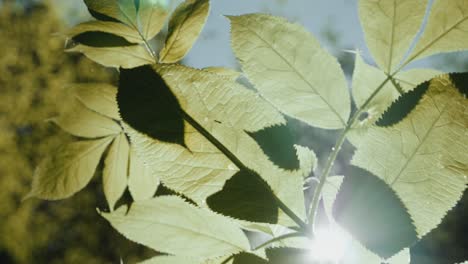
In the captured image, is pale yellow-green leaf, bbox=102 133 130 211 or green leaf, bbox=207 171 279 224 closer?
green leaf, bbox=207 171 279 224

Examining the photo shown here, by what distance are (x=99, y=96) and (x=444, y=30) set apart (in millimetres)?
806

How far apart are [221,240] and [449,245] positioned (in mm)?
13159

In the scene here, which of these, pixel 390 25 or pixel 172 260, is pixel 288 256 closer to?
pixel 172 260

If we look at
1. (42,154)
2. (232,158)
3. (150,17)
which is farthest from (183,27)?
(42,154)

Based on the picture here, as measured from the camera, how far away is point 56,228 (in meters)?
12.1

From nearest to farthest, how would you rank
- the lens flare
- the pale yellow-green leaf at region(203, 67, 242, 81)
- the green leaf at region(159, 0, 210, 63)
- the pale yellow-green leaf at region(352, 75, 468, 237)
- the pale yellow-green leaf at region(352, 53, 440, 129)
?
the pale yellow-green leaf at region(352, 75, 468, 237)
the lens flare
the pale yellow-green leaf at region(352, 53, 440, 129)
the green leaf at region(159, 0, 210, 63)
the pale yellow-green leaf at region(203, 67, 242, 81)

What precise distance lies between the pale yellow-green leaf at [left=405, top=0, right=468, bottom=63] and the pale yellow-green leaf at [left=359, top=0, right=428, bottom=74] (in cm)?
2

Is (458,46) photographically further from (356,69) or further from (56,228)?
(56,228)

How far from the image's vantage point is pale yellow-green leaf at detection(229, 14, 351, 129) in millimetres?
551

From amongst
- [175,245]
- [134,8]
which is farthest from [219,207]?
[134,8]

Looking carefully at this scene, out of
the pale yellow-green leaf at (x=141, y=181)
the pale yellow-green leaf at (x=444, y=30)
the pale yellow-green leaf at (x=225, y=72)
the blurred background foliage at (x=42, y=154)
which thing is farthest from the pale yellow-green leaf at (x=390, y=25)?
the blurred background foliage at (x=42, y=154)

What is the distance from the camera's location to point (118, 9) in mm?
796

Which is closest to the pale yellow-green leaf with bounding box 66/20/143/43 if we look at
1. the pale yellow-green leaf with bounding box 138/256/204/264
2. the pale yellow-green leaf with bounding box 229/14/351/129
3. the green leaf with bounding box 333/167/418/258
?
the pale yellow-green leaf with bounding box 229/14/351/129

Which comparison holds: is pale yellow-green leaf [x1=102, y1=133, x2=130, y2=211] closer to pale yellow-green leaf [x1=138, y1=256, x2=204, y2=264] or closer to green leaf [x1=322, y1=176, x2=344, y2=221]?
pale yellow-green leaf [x1=138, y1=256, x2=204, y2=264]
